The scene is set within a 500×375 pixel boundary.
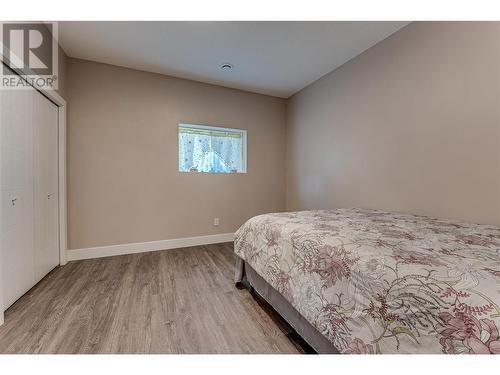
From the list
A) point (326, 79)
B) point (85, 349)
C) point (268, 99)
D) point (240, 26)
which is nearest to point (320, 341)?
point (85, 349)

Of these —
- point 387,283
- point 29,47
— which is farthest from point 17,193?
point 387,283

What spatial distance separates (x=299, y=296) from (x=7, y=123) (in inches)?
96.4

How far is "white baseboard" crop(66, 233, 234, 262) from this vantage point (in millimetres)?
2664

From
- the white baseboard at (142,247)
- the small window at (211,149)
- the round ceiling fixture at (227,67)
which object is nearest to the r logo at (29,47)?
the small window at (211,149)

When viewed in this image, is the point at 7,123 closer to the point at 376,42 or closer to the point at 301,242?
the point at 301,242

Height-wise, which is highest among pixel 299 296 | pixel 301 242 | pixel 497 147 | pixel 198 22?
pixel 198 22

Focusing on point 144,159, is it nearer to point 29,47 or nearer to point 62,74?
point 62,74

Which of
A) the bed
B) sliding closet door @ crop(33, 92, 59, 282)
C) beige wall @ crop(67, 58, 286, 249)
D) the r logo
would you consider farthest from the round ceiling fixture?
the bed

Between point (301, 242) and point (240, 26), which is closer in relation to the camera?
point (301, 242)

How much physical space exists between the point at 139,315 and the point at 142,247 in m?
1.55

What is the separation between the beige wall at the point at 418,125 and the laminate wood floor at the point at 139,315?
1.72 metres

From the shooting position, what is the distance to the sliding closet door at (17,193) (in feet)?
5.29

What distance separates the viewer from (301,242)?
51.2 inches

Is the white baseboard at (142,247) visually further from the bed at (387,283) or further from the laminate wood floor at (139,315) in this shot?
the bed at (387,283)
